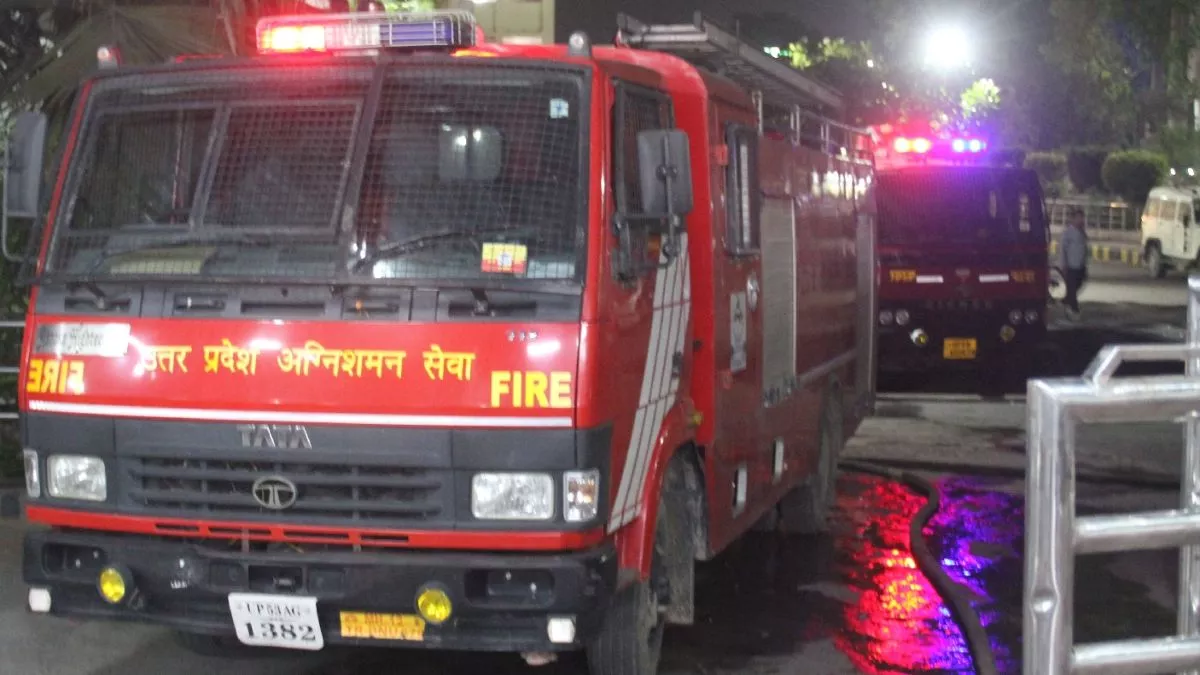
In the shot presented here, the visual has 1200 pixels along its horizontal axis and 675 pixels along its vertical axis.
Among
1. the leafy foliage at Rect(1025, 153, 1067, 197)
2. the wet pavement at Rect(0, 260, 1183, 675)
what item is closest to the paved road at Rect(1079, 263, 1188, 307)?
the wet pavement at Rect(0, 260, 1183, 675)

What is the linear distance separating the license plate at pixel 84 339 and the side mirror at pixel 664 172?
2.00 metres

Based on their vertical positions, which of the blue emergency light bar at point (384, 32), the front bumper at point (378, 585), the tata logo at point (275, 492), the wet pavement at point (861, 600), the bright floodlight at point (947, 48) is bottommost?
the wet pavement at point (861, 600)

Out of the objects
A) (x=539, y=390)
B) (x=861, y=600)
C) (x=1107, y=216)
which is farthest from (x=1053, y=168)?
(x=539, y=390)

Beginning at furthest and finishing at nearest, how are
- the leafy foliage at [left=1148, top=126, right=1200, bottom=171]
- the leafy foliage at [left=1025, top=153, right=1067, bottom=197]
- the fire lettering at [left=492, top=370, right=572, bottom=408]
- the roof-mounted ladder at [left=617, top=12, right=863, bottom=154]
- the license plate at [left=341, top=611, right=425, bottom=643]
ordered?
1. the leafy foliage at [left=1025, top=153, right=1067, bottom=197]
2. the leafy foliage at [left=1148, top=126, right=1200, bottom=171]
3. the roof-mounted ladder at [left=617, top=12, right=863, bottom=154]
4. the license plate at [left=341, top=611, right=425, bottom=643]
5. the fire lettering at [left=492, top=370, right=572, bottom=408]

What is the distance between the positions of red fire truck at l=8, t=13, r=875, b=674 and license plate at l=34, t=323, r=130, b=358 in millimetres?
11

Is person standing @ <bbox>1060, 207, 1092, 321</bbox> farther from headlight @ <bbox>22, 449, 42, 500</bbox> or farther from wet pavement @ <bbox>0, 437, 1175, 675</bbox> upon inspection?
headlight @ <bbox>22, 449, 42, 500</bbox>

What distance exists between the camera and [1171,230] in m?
36.6

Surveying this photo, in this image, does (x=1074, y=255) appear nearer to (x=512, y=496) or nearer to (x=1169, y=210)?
(x=1169, y=210)

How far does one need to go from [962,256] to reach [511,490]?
11.4 metres

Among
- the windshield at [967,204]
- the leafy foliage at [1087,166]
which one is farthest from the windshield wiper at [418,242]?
the leafy foliage at [1087,166]

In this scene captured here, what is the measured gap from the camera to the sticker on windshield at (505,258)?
5.50m

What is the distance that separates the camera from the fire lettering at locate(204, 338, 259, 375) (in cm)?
557

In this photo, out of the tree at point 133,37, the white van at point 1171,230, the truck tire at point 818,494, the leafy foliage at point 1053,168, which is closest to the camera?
the truck tire at point 818,494

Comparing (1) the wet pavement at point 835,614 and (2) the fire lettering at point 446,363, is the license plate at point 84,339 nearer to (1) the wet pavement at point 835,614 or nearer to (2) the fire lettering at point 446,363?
(2) the fire lettering at point 446,363
